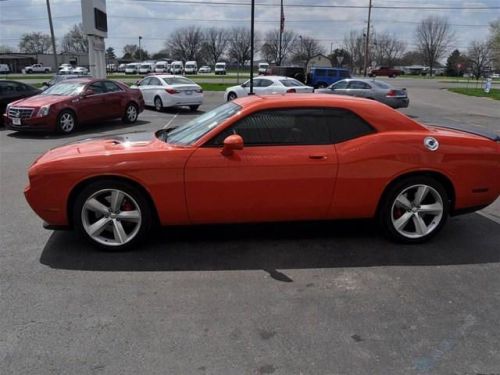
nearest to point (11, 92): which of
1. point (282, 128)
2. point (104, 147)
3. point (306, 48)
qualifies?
point (104, 147)

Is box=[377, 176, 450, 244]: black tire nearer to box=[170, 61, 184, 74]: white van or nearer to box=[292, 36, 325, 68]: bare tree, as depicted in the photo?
box=[170, 61, 184, 74]: white van

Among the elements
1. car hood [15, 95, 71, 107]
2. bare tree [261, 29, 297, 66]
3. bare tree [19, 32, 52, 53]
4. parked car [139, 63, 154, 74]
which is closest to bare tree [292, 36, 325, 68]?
bare tree [261, 29, 297, 66]

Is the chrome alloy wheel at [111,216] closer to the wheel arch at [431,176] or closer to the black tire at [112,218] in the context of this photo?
the black tire at [112,218]

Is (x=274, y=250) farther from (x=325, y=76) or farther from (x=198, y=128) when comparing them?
(x=325, y=76)

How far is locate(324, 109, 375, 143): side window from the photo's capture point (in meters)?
4.45

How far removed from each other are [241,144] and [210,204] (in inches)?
24.8

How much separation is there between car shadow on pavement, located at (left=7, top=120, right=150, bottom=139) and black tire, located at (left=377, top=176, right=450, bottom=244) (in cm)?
979

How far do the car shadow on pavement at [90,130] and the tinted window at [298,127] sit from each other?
360 inches

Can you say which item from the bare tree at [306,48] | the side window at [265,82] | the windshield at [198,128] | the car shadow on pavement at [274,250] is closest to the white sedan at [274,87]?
the side window at [265,82]

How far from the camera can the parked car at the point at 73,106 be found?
12.1m

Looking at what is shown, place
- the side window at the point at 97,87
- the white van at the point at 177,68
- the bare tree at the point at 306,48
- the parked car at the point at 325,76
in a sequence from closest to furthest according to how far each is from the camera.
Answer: the side window at the point at 97,87 → the parked car at the point at 325,76 → the white van at the point at 177,68 → the bare tree at the point at 306,48

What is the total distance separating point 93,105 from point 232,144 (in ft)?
34.8

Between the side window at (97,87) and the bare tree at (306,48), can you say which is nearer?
the side window at (97,87)

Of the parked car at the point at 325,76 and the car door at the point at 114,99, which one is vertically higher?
the parked car at the point at 325,76
